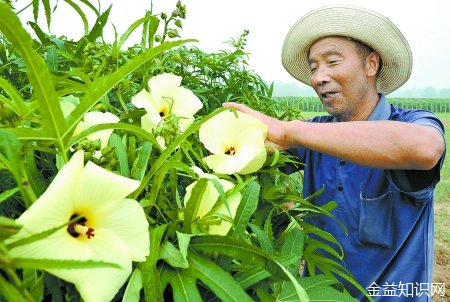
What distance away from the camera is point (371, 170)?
5.40ft

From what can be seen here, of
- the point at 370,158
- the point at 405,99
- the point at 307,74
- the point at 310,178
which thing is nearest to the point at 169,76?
the point at 370,158

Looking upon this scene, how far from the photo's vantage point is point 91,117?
582mm

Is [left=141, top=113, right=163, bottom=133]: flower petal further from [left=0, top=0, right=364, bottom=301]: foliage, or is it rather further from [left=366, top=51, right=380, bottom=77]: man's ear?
[left=366, top=51, right=380, bottom=77]: man's ear

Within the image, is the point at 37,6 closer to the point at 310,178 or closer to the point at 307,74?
the point at 310,178

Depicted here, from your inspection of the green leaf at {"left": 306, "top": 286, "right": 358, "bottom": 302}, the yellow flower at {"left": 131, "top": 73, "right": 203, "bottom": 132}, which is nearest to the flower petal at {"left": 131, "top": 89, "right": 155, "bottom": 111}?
the yellow flower at {"left": 131, "top": 73, "right": 203, "bottom": 132}

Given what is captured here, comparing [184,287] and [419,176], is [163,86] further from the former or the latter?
[419,176]

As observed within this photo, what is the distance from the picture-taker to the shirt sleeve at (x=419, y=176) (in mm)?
1412

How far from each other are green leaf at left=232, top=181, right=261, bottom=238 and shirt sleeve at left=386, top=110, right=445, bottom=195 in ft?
3.23

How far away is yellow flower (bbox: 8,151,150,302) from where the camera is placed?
377mm

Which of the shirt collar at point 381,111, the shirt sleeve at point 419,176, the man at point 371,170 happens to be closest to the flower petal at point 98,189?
the man at point 371,170

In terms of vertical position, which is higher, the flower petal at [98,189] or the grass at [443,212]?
the grass at [443,212]

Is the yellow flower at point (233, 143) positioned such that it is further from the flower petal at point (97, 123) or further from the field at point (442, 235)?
the field at point (442, 235)

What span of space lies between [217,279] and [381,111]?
144 centimetres

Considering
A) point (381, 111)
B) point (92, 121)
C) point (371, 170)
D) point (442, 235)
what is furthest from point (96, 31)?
point (442, 235)
